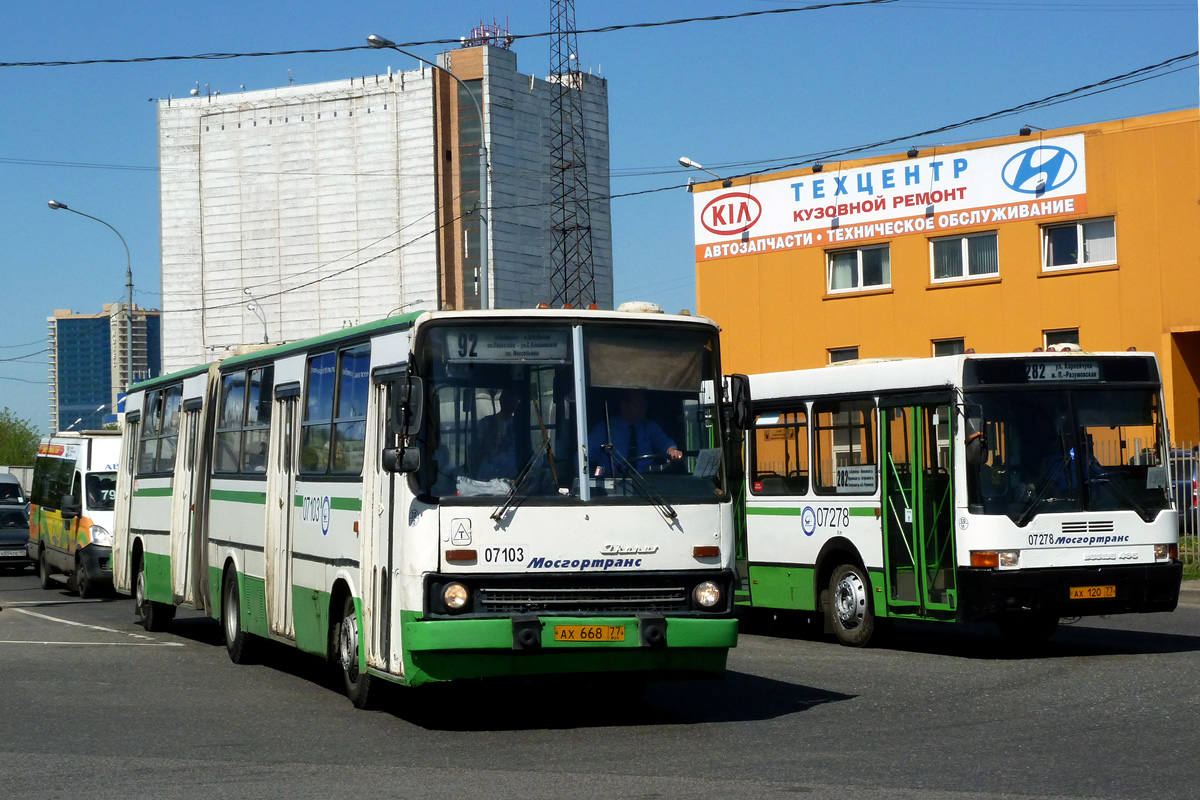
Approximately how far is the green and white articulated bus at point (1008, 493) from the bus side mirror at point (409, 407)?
5911mm

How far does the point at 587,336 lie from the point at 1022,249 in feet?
91.4

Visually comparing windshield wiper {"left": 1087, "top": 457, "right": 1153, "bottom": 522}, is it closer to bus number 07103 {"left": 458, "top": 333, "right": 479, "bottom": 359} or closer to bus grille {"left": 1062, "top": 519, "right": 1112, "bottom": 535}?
bus grille {"left": 1062, "top": 519, "right": 1112, "bottom": 535}

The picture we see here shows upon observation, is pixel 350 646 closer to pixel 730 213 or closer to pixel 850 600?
pixel 850 600

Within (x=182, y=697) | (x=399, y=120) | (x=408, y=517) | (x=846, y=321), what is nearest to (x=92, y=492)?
(x=182, y=697)

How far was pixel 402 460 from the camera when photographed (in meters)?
10.4

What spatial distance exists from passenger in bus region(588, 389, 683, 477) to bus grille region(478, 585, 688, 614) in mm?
755

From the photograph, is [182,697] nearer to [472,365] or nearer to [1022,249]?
[472,365]

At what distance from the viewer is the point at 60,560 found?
88.9ft

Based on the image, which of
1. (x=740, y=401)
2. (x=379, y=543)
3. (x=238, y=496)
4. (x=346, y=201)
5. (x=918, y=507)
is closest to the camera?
(x=379, y=543)

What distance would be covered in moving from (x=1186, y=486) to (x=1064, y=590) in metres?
10.9

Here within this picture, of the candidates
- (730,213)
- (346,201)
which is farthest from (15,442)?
(730,213)

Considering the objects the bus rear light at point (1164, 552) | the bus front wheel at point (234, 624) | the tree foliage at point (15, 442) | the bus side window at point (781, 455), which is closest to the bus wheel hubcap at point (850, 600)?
the bus side window at point (781, 455)

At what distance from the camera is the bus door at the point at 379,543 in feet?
34.9

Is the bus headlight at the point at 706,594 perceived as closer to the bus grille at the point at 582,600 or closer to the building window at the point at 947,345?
the bus grille at the point at 582,600
